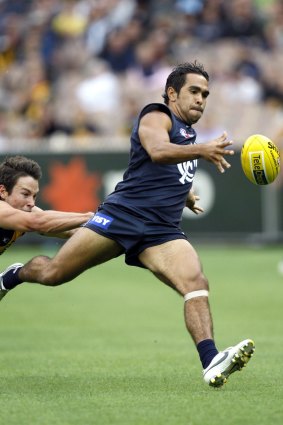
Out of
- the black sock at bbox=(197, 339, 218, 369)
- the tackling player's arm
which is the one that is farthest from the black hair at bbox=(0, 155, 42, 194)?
the black sock at bbox=(197, 339, 218, 369)

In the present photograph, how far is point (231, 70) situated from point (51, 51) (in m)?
4.09

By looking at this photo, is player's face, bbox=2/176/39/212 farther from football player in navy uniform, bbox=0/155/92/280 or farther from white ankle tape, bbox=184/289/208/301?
white ankle tape, bbox=184/289/208/301

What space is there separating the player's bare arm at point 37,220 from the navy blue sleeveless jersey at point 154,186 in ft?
1.25

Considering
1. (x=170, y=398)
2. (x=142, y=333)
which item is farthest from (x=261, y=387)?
(x=142, y=333)

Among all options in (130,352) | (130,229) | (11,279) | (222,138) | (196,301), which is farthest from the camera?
(130,352)

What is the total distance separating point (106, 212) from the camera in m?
7.89

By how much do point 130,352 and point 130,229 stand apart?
8.34 ft

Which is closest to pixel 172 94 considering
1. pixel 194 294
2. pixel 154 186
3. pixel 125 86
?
Result: pixel 154 186

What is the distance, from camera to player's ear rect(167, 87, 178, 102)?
8070mm

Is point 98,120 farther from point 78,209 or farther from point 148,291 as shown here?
point 148,291

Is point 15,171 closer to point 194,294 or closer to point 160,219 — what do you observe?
point 160,219

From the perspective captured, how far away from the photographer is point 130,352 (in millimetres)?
10008

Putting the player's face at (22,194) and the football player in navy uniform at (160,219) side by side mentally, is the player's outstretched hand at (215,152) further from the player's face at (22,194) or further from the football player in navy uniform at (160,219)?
the player's face at (22,194)

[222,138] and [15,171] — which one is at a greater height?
[222,138]
